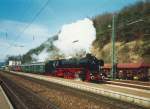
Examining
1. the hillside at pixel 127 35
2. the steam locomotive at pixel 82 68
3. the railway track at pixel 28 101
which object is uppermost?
the hillside at pixel 127 35

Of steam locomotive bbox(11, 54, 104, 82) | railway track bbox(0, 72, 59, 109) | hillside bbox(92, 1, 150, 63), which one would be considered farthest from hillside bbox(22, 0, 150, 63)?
railway track bbox(0, 72, 59, 109)

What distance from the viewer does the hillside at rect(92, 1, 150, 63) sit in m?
60.8

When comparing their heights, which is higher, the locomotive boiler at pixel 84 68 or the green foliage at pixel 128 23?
the green foliage at pixel 128 23

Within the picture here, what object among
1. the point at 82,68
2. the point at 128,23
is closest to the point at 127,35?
the point at 128,23

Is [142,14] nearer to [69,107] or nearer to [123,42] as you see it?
[123,42]

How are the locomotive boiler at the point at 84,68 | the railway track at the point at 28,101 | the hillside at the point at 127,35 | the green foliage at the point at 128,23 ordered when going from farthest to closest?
the green foliage at the point at 128,23, the hillside at the point at 127,35, the locomotive boiler at the point at 84,68, the railway track at the point at 28,101

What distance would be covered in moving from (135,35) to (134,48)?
621 centimetres

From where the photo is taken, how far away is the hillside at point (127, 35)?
60688 millimetres

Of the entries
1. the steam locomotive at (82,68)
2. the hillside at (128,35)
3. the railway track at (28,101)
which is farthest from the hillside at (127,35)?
the railway track at (28,101)

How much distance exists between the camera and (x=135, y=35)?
6694 cm

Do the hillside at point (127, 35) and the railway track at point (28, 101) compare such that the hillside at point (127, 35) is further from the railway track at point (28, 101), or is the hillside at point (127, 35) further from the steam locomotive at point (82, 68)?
the railway track at point (28, 101)

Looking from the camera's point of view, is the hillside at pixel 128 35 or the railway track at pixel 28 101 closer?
the railway track at pixel 28 101

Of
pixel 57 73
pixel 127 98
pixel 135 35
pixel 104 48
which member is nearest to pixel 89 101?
pixel 127 98

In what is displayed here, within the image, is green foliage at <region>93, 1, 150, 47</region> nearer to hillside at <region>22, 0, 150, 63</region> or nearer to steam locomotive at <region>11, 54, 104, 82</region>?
hillside at <region>22, 0, 150, 63</region>
